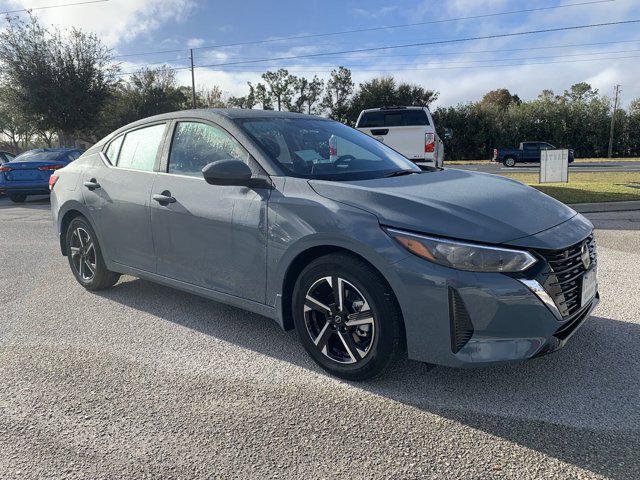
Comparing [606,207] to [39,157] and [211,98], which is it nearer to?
[39,157]

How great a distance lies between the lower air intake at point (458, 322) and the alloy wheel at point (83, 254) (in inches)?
137

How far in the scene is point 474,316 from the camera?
2.56m

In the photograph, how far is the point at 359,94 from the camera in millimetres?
55531

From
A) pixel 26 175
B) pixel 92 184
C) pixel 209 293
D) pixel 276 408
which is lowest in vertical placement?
pixel 276 408

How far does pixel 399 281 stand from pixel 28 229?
27.7 ft

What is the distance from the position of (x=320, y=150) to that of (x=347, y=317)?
1.37m

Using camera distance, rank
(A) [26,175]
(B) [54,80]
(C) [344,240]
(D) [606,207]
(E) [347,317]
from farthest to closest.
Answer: (B) [54,80], (A) [26,175], (D) [606,207], (E) [347,317], (C) [344,240]

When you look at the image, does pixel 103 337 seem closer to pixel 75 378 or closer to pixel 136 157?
pixel 75 378

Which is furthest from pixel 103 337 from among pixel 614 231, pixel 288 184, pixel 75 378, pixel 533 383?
pixel 614 231

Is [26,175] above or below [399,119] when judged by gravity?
below

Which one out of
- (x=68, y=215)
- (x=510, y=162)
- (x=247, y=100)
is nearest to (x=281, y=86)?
(x=247, y=100)

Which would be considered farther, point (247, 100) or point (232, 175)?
point (247, 100)

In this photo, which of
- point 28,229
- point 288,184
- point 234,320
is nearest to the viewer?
point 288,184

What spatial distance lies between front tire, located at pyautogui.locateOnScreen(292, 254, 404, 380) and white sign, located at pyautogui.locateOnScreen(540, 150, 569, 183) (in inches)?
451
